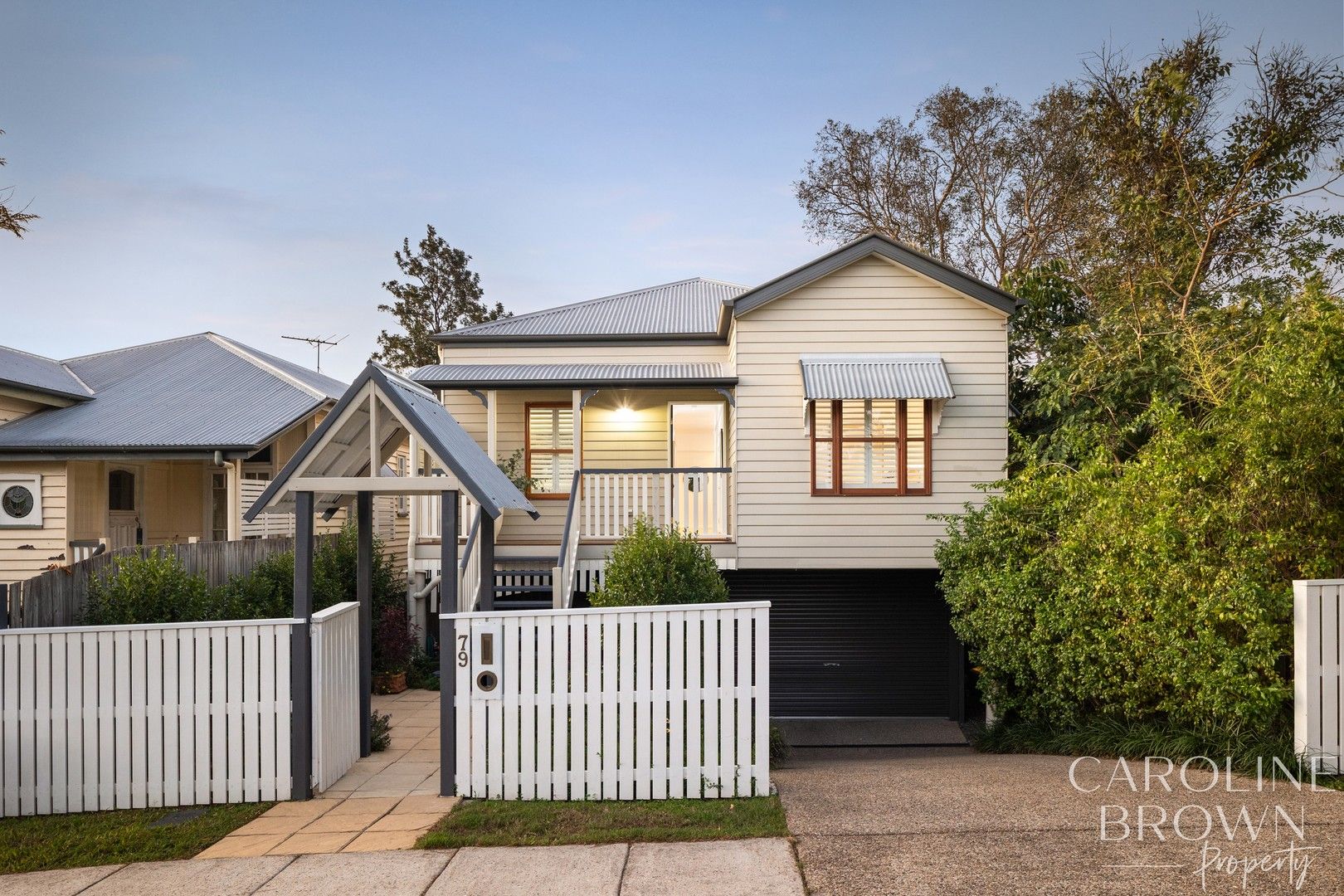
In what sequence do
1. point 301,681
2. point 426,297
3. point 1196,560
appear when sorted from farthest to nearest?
1. point 426,297
2. point 1196,560
3. point 301,681

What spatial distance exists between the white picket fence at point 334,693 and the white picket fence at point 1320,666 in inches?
299

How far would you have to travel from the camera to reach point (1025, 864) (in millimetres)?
4812

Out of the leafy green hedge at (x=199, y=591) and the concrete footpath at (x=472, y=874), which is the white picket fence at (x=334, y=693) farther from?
the concrete footpath at (x=472, y=874)

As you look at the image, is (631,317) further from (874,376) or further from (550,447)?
(874,376)

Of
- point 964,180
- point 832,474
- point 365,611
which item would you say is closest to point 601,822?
point 365,611

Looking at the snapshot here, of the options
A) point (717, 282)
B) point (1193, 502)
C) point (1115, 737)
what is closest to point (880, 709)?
point (1115, 737)

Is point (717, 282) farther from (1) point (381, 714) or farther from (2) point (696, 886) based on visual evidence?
(2) point (696, 886)

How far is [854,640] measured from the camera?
1291cm

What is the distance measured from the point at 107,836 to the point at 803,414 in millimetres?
9096

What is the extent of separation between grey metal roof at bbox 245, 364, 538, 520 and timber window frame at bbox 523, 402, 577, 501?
648 centimetres

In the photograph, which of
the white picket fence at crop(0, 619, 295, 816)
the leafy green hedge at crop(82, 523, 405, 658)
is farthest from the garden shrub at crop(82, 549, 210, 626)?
the white picket fence at crop(0, 619, 295, 816)

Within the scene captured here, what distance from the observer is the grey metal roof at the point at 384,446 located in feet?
22.1

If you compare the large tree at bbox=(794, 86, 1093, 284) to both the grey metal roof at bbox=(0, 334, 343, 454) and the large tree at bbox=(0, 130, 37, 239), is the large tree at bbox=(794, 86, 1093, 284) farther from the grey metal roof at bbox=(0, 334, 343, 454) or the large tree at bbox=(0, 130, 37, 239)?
the large tree at bbox=(0, 130, 37, 239)

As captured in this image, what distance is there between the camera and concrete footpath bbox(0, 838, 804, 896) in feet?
15.4
